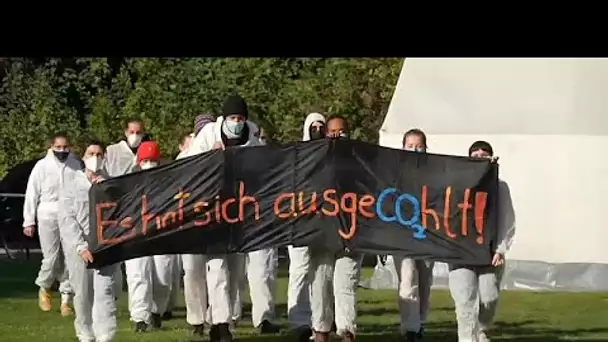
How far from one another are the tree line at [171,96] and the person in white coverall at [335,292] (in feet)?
35.3

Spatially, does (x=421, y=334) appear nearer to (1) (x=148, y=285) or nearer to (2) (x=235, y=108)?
(2) (x=235, y=108)

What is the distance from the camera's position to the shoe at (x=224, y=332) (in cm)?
1080

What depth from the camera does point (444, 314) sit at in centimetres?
1469

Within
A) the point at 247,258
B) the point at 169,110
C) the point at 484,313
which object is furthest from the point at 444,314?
the point at 169,110

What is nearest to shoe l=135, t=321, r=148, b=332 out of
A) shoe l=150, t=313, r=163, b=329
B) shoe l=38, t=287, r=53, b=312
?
shoe l=150, t=313, r=163, b=329

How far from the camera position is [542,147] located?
18.1 metres

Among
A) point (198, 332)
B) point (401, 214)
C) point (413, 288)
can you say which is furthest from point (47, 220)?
point (401, 214)

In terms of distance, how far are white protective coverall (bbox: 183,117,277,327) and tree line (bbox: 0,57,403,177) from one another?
9054 mm

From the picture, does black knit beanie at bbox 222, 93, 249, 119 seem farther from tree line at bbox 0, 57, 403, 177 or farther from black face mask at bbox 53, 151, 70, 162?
tree line at bbox 0, 57, 403, 177

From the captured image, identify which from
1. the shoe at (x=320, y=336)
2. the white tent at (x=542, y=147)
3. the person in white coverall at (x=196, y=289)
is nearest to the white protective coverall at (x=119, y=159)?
the person in white coverall at (x=196, y=289)

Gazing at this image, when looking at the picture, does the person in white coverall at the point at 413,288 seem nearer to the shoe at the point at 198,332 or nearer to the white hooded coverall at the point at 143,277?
the shoe at the point at 198,332

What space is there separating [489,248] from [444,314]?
4.28 meters

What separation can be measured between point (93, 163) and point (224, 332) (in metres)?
1.80

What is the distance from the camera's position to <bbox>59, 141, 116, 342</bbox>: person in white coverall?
420 inches
